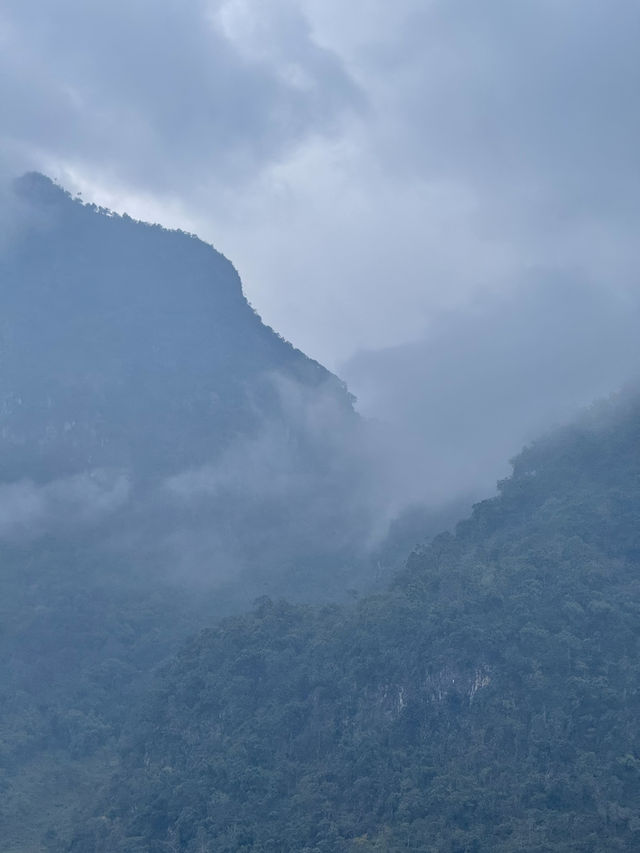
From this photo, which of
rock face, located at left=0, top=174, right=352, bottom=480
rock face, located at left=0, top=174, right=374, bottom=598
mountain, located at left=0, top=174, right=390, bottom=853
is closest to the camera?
mountain, located at left=0, top=174, right=390, bottom=853

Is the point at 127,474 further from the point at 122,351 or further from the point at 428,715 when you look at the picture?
the point at 428,715

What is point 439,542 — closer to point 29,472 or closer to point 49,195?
point 29,472

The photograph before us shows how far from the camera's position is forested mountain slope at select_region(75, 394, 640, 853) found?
44.8 m

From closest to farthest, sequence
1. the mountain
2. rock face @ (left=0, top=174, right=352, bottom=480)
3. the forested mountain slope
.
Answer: the forested mountain slope
the mountain
rock face @ (left=0, top=174, right=352, bottom=480)

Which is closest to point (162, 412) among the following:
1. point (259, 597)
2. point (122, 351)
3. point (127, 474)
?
point (122, 351)

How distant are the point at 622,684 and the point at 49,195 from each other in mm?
76410

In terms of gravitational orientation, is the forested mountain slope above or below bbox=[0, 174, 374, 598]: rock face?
below

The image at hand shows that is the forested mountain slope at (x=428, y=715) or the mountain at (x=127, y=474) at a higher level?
the mountain at (x=127, y=474)

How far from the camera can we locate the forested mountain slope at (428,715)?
44.8 m

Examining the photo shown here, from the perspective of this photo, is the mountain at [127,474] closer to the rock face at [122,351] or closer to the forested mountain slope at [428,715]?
the rock face at [122,351]

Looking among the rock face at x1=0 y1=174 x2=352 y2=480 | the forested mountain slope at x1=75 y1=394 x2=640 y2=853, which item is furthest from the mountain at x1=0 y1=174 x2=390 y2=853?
the forested mountain slope at x1=75 y1=394 x2=640 y2=853

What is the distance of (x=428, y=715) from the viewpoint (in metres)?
51.6

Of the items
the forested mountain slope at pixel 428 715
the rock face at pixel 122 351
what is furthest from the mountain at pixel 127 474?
the forested mountain slope at pixel 428 715

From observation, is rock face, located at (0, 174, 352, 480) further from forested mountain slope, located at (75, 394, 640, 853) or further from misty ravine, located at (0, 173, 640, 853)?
forested mountain slope, located at (75, 394, 640, 853)
